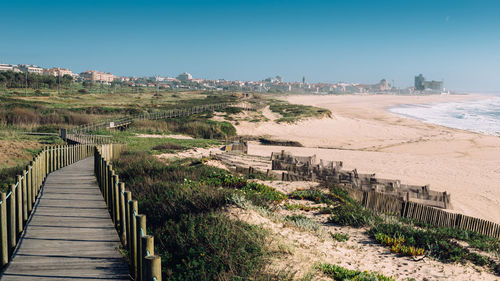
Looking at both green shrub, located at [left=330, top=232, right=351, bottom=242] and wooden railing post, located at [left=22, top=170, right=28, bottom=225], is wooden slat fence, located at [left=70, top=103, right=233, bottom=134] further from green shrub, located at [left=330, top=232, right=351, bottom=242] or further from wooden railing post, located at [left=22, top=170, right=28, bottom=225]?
green shrub, located at [left=330, top=232, right=351, bottom=242]

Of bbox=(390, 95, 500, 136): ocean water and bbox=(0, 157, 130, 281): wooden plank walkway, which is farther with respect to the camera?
bbox=(390, 95, 500, 136): ocean water

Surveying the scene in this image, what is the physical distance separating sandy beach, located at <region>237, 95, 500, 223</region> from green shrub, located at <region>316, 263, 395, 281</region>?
42.2ft

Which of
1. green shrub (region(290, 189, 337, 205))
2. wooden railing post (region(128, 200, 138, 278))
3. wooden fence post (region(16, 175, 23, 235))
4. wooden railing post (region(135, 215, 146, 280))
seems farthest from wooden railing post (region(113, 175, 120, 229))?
green shrub (region(290, 189, 337, 205))

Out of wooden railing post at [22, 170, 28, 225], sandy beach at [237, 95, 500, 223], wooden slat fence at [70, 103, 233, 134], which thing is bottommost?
sandy beach at [237, 95, 500, 223]

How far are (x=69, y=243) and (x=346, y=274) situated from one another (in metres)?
4.81

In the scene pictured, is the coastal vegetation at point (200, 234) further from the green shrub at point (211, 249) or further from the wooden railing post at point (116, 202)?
the wooden railing post at point (116, 202)

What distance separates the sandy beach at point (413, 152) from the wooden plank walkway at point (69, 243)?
52.0 feet

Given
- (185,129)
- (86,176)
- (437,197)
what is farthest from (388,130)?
(86,176)

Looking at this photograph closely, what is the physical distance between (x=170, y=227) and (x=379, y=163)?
24525mm

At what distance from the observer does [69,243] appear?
657 cm

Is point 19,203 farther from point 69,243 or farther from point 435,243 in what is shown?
point 435,243

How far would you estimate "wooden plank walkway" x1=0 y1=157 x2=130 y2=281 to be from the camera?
5.51 meters

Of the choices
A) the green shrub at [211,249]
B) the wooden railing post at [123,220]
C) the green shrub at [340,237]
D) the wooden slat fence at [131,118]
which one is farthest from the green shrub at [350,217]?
the wooden slat fence at [131,118]

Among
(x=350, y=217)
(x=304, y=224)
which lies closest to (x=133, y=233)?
(x=304, y=224)
